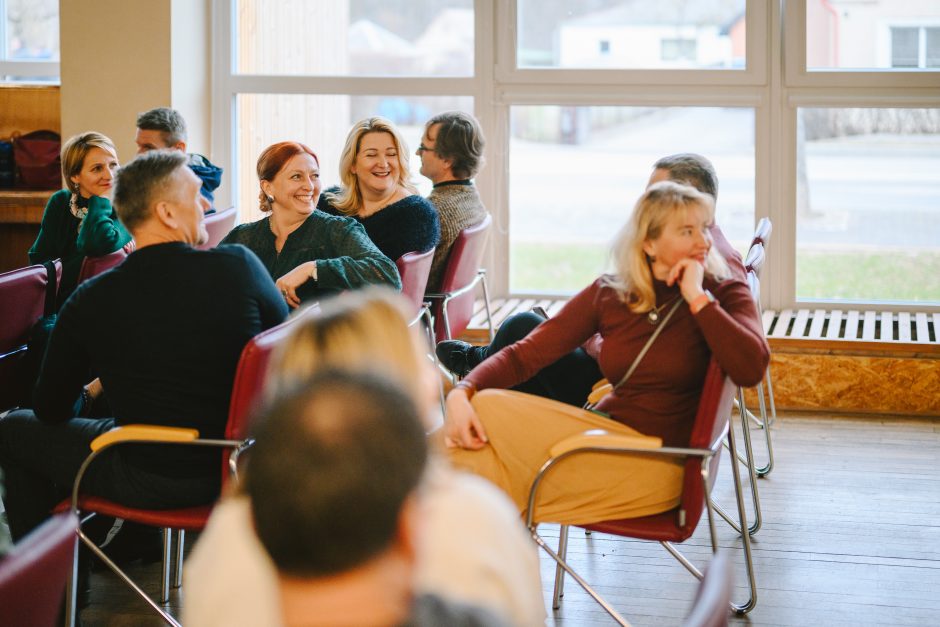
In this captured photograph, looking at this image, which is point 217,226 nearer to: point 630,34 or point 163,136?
point 163,136

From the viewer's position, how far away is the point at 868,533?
3.89 meters

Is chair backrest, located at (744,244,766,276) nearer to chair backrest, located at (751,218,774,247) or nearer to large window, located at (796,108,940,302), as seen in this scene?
chair backrest, located at (751,218,774,247)

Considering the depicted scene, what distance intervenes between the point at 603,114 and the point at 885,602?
347 cm

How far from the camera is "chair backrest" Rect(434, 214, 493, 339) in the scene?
4398 millimetres

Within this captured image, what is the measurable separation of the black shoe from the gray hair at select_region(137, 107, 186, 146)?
1.75m

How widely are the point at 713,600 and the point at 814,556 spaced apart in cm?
263

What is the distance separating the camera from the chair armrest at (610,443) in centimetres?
271

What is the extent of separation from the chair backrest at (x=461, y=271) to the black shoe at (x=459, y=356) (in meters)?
0.28

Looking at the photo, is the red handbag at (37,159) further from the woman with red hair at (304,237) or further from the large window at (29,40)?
the woman with red hair at (304,237)

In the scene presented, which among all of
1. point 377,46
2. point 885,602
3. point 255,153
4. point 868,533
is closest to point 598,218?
point 377,46

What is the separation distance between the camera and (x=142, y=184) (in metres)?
2.92

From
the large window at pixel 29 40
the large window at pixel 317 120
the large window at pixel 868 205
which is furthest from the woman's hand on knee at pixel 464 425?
the large window at pixel 29 40

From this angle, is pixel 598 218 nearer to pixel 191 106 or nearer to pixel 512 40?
pixel 512 40

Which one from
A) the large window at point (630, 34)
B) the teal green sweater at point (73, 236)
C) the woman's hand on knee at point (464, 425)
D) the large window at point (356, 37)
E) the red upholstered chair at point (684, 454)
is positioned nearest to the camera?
the red upholstered chair at point (684, 454)
